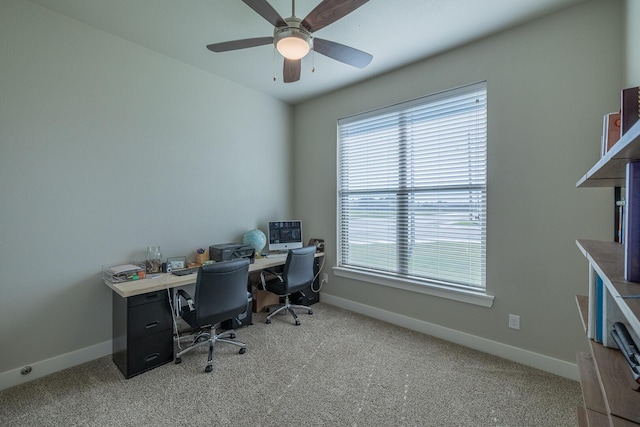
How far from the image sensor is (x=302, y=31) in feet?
5.94

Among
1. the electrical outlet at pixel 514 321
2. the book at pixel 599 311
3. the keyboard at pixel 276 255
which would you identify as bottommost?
the electrical outlet at pixel 514 321

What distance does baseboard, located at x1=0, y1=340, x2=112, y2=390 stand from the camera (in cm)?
205

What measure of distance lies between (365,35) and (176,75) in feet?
6.59

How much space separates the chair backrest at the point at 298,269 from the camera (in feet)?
10.0

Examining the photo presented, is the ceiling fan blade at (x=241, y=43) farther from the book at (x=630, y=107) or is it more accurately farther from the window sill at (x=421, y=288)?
the window sill at (x=421, y=288)

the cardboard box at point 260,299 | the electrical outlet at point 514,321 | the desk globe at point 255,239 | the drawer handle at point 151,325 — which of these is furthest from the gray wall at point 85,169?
the electrical outlet at point 514,321

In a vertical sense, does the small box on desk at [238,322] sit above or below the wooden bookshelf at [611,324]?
below

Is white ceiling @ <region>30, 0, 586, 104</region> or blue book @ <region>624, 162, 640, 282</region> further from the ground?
white ceiling @ <region>30, 0, 586, 104</region>

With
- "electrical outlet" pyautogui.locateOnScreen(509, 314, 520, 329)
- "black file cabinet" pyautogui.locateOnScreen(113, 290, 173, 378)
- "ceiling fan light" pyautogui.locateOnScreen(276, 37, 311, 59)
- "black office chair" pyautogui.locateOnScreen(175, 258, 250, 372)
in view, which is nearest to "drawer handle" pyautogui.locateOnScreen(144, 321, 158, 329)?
"black file cabinet" pyautogui.locateOnScreen(113, 290, 173, 378)

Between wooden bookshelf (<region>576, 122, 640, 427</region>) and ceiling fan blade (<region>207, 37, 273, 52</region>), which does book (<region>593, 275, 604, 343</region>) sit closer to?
wooden bookshelf (<region>576, 122, 640, 427</region>)

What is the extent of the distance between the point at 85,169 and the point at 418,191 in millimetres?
3181

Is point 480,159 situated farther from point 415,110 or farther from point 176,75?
point 176,75

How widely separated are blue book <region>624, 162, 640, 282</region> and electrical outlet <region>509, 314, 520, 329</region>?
1.98m

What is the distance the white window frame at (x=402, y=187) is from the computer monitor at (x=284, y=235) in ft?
1.91
